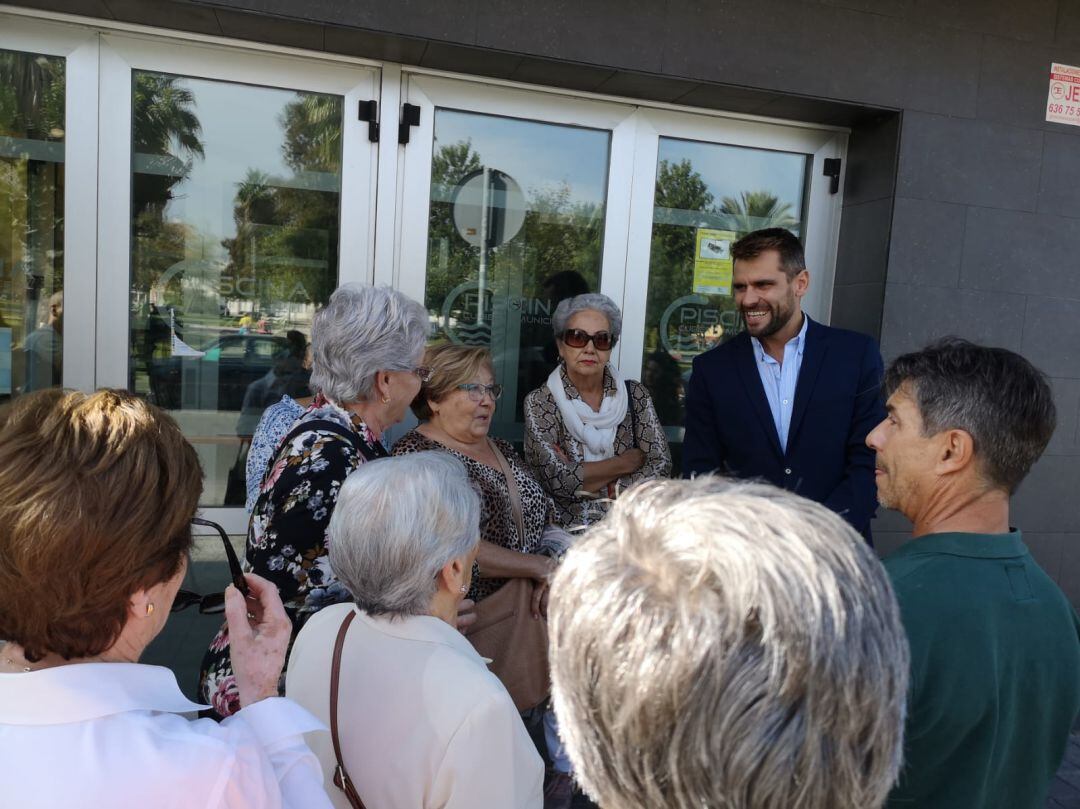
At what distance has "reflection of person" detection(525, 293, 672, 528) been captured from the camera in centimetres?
303

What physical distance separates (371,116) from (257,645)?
272 centimetres

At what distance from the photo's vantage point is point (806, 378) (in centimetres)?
288

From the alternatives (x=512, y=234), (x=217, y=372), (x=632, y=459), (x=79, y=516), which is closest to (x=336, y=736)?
(x=79, y=516)

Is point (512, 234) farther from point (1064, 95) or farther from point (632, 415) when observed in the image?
point (1064, 95)

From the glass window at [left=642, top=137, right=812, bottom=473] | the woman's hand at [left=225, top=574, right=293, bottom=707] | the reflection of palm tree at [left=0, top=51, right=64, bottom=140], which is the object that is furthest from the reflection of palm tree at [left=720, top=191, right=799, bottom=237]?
the woman's hand at [left=225, top=574, right=293, bottom=707]

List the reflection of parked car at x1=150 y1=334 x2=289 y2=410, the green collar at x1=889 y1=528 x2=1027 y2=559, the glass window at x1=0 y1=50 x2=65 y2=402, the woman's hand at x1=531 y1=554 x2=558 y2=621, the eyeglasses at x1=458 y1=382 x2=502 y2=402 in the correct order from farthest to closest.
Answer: the reflection of parked car at x1=150 y1=334 x2=289 y2=410 < the glass window at x1=0 y1=50 x2=65 y2=402 < the eyeglasses at x1=458 y1=382 x2=502 y2=402 < the woman's hand at x1=531 y1=554 x2=558 y2=621 < the green collar at x1=889 y1=528 x2=1027 y2=559

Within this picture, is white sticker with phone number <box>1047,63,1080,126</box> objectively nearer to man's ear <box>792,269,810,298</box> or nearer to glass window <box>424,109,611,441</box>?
man's ear <box>792,269,810,298</box>

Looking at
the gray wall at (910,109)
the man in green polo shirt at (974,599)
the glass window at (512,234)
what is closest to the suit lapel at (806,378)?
the gray wall at (910,109)

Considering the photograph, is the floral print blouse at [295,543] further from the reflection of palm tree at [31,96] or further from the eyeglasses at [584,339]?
the reflection of palm tree at [31,96]

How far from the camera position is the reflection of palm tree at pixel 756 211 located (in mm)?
3967

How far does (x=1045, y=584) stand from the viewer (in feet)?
4.31

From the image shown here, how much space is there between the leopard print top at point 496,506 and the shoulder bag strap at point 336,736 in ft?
3.45

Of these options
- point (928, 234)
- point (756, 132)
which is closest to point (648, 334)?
point (756, 132)

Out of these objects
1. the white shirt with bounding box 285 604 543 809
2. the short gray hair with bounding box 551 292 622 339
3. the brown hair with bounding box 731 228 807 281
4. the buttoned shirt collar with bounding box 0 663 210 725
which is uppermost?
the brown hair with bounding box 731 228 807 281
